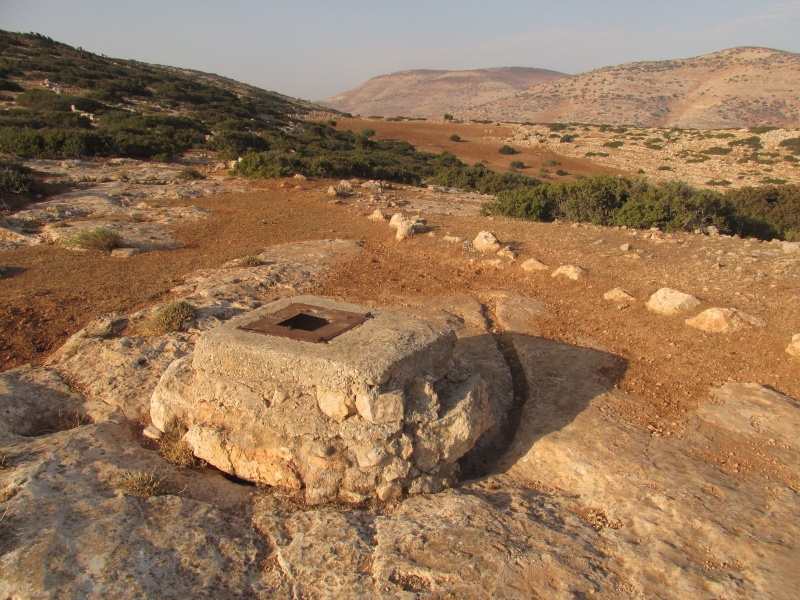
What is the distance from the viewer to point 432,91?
126500 mm

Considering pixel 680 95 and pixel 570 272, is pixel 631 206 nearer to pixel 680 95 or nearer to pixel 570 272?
pixel 570 272

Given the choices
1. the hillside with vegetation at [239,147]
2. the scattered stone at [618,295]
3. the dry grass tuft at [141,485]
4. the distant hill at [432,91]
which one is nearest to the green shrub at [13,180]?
the hillside with vegetation at [239,147]

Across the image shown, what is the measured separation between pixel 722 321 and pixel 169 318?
578 centimetres

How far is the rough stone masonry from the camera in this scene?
3162 millimetres

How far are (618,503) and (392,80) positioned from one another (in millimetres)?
163257

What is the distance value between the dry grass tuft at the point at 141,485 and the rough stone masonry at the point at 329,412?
0.44m

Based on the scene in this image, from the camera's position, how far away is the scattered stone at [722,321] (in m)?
5.43

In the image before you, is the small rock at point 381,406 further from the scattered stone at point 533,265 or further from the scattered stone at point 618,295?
the scattered stone at point 533,265

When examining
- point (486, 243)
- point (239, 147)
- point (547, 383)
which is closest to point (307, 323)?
point (547, 383)

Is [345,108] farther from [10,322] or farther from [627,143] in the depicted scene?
[10,322]

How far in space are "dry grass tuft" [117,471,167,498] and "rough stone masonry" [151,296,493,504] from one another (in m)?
0.44

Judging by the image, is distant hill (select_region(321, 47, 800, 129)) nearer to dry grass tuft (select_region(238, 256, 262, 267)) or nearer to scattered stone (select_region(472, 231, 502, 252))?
scattered stone (select_region(472, 231, 502, 252))

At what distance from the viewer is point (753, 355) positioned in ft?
16.4

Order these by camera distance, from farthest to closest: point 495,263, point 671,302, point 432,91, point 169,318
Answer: point 432,91 → point 495,263 → point 671,302 → point 169,318
